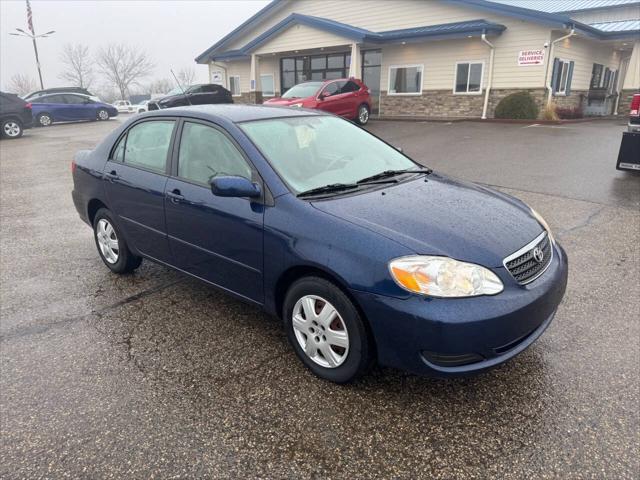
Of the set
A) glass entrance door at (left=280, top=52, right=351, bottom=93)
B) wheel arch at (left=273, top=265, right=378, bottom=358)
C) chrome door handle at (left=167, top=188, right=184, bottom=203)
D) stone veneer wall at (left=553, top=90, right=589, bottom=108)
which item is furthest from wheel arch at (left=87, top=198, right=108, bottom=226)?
glass entrance door at (left=280, top=52, right=351, bottom=93)

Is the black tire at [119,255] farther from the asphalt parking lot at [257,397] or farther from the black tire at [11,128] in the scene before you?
the black tire at [11,128]

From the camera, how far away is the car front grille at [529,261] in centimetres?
255

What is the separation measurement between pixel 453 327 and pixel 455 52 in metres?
19.2

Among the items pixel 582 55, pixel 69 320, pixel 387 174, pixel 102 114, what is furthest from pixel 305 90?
pixel 102 114

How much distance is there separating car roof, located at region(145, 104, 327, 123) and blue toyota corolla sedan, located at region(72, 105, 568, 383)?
0.9 inches

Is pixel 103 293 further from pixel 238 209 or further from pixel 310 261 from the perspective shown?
pixel 310 261

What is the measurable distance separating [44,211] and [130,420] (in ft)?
18.7

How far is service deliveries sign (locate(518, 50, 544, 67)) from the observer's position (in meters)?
A: 16.9

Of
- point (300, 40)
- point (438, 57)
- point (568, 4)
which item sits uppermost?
point (568, 4)

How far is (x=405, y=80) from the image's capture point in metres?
21.0

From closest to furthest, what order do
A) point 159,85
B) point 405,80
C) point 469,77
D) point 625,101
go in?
point 469,77 < point 405,80 < point 625,101 < point 159,85

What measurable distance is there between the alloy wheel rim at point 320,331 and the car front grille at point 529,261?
3.23ft

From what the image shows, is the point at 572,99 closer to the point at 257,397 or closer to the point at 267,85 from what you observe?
the point at 267,85

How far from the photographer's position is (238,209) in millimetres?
3076
